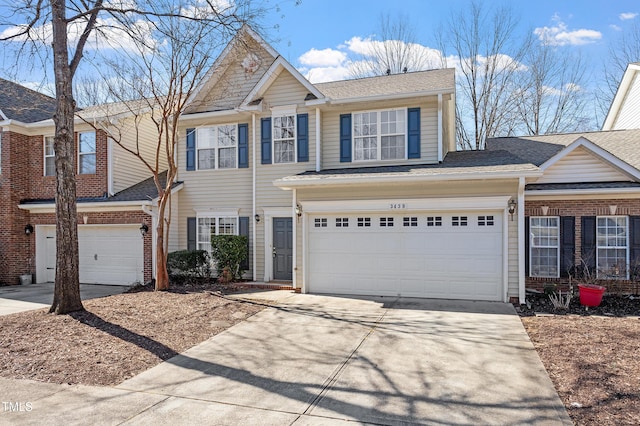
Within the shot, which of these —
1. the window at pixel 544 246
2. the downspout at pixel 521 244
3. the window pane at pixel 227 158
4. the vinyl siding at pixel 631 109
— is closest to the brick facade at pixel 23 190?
the window pane at pixel 227 158

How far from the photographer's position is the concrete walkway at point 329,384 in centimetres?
427

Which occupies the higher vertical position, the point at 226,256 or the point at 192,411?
the point at 226,256

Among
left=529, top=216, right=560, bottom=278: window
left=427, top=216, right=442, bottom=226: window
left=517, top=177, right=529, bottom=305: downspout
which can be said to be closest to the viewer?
left=517, top=177, right=529, bottom=305: downspout

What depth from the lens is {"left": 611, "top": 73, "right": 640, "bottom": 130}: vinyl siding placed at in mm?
16750

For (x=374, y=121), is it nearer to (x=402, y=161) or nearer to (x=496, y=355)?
(x=402, y=161)

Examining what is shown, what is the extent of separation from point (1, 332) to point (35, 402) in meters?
3.33

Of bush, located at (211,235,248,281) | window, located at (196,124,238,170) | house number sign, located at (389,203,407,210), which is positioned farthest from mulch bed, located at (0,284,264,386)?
window, located at (196,124,238,170)

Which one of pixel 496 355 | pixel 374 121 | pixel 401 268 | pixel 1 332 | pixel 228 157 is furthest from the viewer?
pixel 228 157

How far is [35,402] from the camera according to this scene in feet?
15.2

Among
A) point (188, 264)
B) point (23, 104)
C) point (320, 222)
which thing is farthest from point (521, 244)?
point (23, 104)

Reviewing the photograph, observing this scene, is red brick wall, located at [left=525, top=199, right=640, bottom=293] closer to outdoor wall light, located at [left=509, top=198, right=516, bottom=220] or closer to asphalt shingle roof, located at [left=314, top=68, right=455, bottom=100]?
outdoor wall light, located at [left=509, top=198, right=516, bottom=220]

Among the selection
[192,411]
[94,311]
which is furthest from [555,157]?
[94,311]

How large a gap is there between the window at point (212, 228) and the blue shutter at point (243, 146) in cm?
178

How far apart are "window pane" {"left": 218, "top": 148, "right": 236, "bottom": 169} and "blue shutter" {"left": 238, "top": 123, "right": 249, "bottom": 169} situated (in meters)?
0.30
